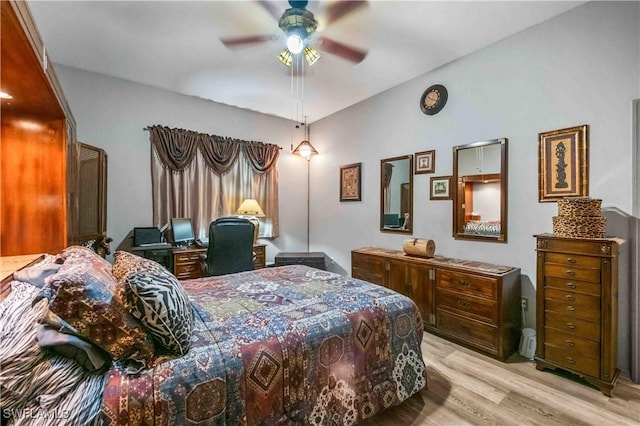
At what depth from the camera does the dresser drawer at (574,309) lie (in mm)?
2051

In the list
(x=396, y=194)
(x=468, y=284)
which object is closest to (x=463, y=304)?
(x=468, y=284)

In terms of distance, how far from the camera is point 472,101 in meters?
3.09

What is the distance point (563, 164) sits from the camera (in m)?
2.47

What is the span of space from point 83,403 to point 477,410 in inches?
85.0

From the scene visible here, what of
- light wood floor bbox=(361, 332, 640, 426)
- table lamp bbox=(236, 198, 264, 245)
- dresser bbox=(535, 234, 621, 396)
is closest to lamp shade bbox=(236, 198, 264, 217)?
table lamp bbox=(236, 198, 264, 245)

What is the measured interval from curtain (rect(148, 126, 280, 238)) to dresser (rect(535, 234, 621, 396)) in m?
3.81

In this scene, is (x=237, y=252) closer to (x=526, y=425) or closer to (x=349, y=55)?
(x=349, y=55)

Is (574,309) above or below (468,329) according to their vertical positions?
above

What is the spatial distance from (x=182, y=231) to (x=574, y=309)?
13.8 ft

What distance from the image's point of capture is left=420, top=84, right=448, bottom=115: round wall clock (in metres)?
3.32

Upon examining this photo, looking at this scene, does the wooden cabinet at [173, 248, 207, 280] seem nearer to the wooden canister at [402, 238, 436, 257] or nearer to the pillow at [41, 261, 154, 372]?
the pillow at [41, 261, 154, 372]

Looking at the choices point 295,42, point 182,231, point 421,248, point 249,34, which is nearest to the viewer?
point 295,42

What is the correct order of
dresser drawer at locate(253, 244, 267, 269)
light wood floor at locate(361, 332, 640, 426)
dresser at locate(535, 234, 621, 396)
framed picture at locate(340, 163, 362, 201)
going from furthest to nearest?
framed picture at locate(340, 163, 362, 201), dresser drawer at locate(253, 244, 267, 269), dresser at locate(535, 234, 621, 396), light wood floor at locate(361, 332, 640, 426)

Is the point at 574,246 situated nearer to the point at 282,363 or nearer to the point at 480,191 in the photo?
the point at 480,191
